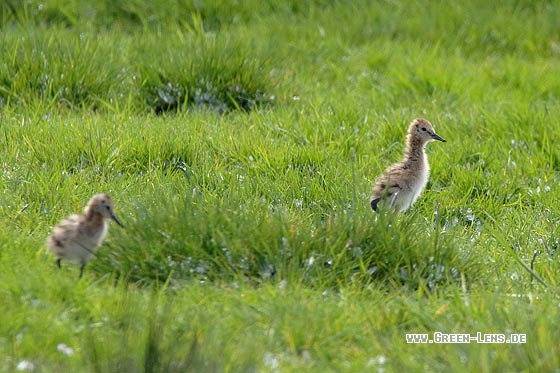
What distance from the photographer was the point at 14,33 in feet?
32.1

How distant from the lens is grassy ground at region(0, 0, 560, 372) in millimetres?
4996

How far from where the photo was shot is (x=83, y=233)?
557cm

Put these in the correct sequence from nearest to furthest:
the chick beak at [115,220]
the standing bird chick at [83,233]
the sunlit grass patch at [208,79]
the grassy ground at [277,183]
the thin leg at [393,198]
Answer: the grassy ground at [277,183], the standing bird chick at [83,233], the chick beak at [115,220], the thin leg at [393,198], the sunlit grass patch at [208,79]

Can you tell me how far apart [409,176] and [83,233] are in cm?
259

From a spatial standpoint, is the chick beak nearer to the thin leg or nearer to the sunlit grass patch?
the thin leg

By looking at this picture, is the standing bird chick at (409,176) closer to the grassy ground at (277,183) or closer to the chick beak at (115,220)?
the grassy ground at (277,183)

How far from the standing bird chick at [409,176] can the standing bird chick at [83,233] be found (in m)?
1.85

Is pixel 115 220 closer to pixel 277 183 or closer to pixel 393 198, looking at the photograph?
pixel 277 183

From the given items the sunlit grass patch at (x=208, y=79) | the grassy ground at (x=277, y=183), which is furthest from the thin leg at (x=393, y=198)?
the sunlit grass patch at (x=208, y=79)

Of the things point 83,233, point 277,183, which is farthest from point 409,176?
point 83,233

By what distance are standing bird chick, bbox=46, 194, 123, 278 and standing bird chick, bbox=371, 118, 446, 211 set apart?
72.9 inches

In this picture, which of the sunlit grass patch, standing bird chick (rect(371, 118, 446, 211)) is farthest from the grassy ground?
standing bird chick (rect(371, 118, 446, 211))

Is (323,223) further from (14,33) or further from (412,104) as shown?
(14,33)

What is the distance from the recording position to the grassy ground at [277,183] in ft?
16.4
